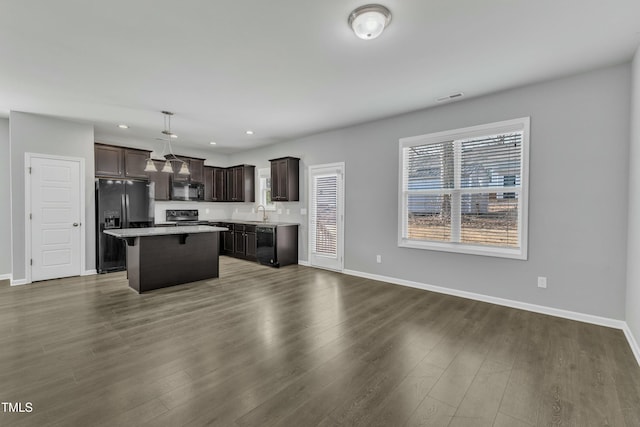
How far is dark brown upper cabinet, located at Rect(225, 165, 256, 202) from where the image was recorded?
7.35 metres

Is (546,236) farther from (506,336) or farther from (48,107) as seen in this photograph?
(48,107)

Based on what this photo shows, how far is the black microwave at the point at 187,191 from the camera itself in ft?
22.1

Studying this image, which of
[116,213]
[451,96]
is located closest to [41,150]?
[116,213]

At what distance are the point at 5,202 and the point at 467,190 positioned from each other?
758cm

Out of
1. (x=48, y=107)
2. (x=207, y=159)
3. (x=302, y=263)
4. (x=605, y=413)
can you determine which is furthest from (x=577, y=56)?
(x=207, y=159)

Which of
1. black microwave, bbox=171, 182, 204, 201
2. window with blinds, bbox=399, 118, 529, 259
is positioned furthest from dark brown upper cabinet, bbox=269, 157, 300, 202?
window with blinds, bbox=399, 118, 529, 259

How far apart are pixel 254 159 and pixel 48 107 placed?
3946mm

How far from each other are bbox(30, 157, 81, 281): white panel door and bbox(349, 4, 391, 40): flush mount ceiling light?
5.49 meters

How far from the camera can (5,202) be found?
486 centimetres

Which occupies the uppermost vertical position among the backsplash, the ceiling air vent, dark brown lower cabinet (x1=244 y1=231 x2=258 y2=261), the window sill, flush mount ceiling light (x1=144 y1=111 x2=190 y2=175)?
the ceiling air vent

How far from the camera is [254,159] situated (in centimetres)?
738

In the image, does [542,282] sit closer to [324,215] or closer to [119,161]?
[324,215]

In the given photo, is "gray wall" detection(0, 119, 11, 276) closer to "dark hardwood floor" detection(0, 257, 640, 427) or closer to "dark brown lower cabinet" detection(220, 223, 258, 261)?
"dark hardwood floor" detection(0, 257, 640, 427)

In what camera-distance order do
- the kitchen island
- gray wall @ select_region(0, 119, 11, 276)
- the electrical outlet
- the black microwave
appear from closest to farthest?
1. the electrical outlet
2. the kitchen island
3. gray wall @ select_region(0, 119, 11, 276)
4. the black microwave
